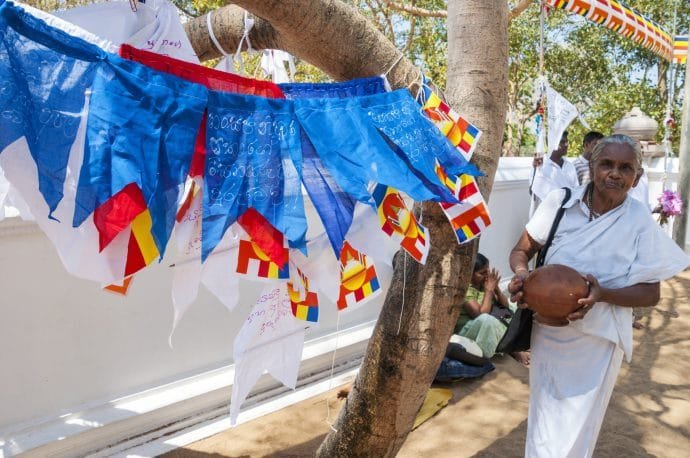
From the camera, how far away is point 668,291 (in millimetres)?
6461

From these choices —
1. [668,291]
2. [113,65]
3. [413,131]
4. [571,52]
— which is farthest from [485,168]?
[571,52]

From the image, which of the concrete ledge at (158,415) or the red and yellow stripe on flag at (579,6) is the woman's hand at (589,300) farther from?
the red and yellow stripe on flag at (579,6)

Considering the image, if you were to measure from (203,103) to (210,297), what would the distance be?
7.17 feet

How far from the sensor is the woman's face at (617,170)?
2.18 m

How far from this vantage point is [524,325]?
2.34m

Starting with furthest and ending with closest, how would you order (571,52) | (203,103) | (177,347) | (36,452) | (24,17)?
1. (571,52)
2. (177,347)
3. (36,452)
4. (203,103)
5. (24,17)

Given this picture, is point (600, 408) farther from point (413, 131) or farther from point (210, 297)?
point (210, 297)

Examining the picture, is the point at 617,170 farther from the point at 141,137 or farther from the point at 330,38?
the point at 141,137

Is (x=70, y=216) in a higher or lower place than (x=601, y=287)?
higher

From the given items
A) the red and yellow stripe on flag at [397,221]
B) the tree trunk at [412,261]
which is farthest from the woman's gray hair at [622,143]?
the red and yellow stripe on flag at [397,221]

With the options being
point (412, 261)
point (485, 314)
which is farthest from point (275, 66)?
point (485, 314)

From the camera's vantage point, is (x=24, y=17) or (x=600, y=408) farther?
(x=600, y=408)

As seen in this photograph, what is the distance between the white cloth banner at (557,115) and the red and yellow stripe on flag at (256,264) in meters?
3.31

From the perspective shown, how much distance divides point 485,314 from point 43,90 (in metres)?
3.72
